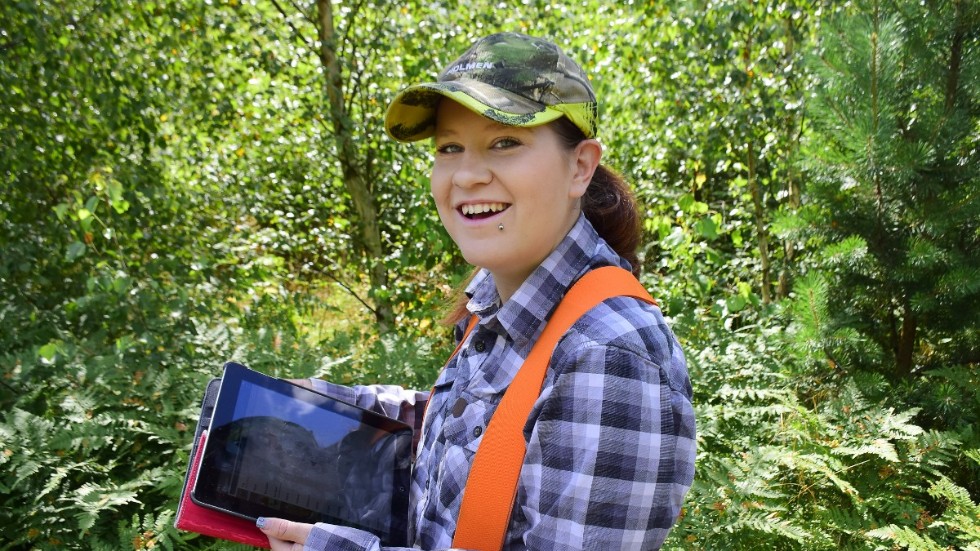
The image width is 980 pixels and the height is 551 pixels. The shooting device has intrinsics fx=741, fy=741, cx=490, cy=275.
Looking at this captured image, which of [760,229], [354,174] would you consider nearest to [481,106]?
[760,229]

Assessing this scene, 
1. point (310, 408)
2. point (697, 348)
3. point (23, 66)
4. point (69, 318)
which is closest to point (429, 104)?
point (310, 408)

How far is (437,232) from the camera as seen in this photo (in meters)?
4.35

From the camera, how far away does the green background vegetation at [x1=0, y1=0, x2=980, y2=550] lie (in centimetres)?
272

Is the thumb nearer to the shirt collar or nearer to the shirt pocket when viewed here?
the shirt pocket

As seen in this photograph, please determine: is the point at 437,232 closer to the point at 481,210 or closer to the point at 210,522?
the point at 481,210

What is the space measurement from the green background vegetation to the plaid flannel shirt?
1.24 metres

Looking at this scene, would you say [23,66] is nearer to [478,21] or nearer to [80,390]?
[80,390]

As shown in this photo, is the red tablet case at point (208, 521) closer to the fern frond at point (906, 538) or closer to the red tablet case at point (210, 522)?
the red tablet case at point (210, 522)

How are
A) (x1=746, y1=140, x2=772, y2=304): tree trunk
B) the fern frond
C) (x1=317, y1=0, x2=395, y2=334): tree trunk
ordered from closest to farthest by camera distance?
the fern frond < (x1=746, y1=140, x2=772, y2=304): tree trunk < (x1=317, y1=0, x2=395, y2=334): tree trunk

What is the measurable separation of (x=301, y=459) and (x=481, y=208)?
677 millimetres

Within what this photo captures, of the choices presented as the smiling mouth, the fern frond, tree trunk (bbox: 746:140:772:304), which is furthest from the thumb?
tree trunk (bbox: 746:140:772:304)

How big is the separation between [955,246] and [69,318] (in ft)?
14.9

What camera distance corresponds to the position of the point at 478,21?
5.77 meters

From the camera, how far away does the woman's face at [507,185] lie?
4.79 ft
